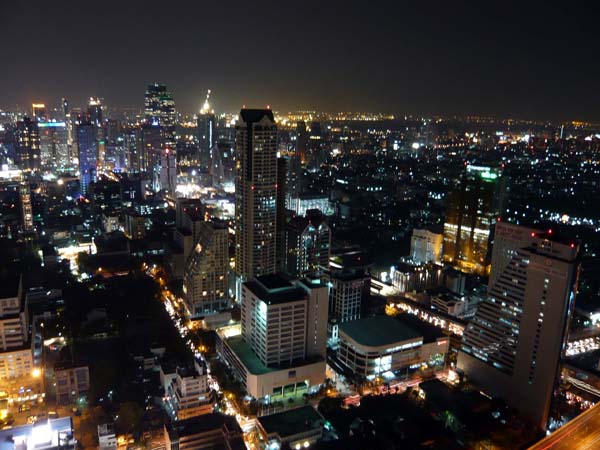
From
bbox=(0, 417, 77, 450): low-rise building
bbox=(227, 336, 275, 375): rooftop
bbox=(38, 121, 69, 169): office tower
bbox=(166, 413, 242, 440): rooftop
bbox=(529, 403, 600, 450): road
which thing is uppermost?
bbox=(38, 121, 69, 169): office tower

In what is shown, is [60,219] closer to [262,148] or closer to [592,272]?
[262,148]

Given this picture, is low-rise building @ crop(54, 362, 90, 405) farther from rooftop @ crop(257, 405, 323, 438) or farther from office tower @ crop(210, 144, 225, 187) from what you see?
office tower @ crop(210, 144, 225, 187)

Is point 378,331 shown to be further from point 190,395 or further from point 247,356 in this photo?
point 190,395

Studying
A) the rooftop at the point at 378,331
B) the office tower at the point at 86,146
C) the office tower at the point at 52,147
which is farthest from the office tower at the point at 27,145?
the rooftop at the point at 378,331

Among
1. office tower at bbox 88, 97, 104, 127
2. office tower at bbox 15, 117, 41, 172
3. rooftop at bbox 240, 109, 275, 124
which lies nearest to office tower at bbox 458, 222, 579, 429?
rooftop at bbox 240, 109, 275, 124

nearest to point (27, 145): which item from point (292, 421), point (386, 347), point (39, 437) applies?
point (39, 437)

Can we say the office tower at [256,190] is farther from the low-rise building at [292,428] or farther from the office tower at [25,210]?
the office tower at [25,210]
